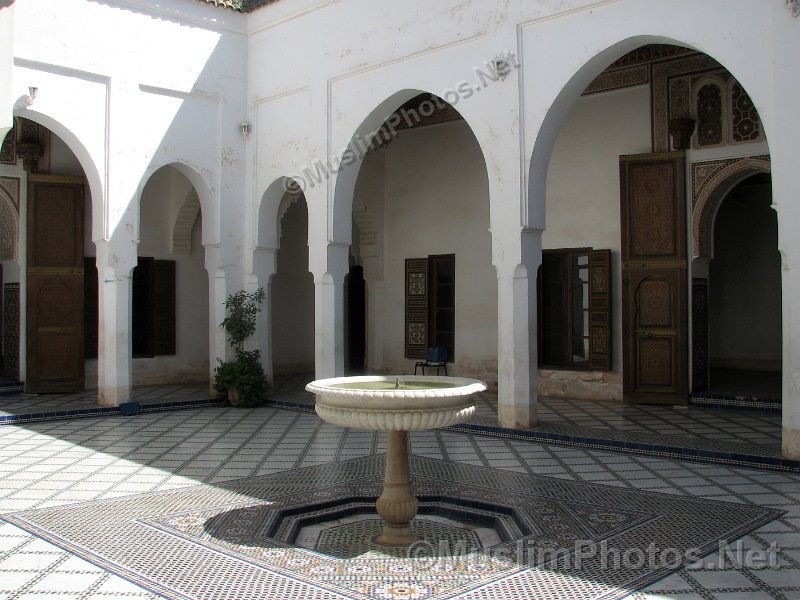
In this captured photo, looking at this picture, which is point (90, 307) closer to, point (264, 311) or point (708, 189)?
point (264, 311)

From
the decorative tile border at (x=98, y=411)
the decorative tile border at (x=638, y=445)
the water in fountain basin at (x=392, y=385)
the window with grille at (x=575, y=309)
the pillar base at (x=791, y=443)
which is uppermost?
the window with grille at (x=575, y=309)

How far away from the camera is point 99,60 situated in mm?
8000

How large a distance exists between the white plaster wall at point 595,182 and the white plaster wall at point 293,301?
4030 millimetres

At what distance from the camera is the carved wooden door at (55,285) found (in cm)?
886

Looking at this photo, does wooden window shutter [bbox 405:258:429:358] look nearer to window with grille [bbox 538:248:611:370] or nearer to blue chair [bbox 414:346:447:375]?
blue chair [bbox 414:346:447:375]

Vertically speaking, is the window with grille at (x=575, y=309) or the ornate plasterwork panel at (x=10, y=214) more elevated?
the ornate plasterwork panel at (x=10, y=214)

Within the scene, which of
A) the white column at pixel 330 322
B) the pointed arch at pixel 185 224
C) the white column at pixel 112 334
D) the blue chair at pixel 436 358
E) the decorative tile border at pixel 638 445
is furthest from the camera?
the pointed arch at pixel 185 224

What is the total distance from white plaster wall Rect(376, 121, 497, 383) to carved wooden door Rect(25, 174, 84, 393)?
379 centimetres

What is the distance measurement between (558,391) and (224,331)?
3.74 metres

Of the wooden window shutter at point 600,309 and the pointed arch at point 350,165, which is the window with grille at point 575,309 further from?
the pointed arch at point 350,165

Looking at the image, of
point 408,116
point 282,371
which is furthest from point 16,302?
point 408,116

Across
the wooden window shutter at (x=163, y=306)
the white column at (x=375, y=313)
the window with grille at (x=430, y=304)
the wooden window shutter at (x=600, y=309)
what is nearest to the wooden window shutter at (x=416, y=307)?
the window with grille at (x=430, y=304)

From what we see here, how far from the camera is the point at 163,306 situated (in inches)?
407

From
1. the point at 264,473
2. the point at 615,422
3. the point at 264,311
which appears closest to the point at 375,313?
the point at 264,311
